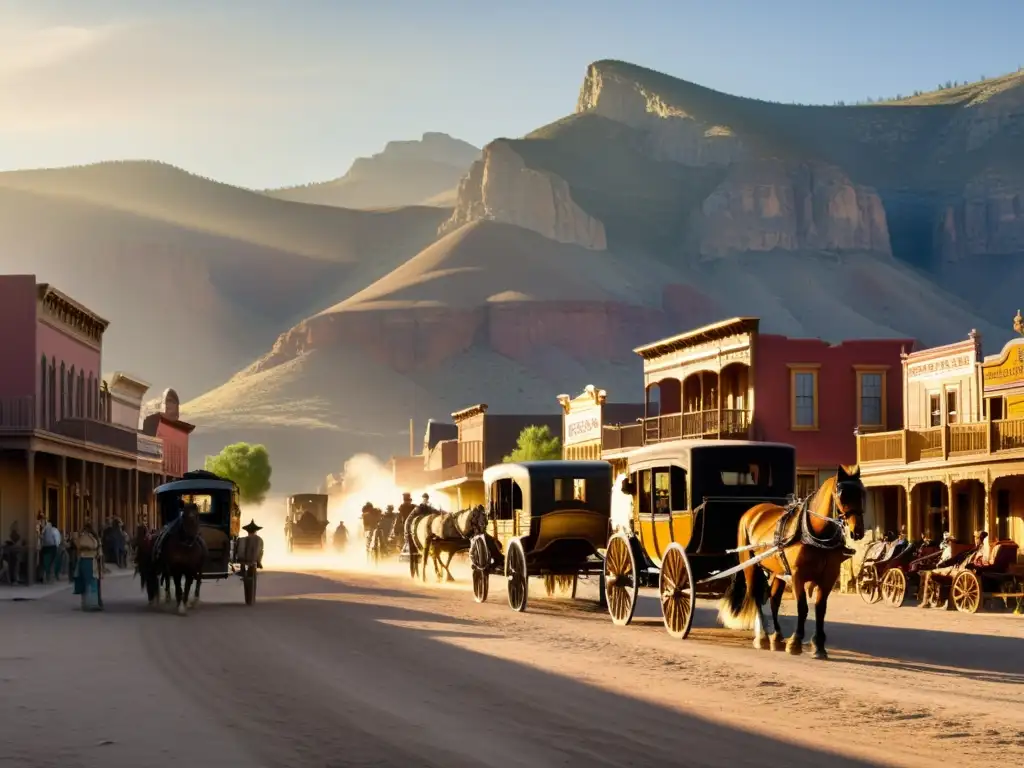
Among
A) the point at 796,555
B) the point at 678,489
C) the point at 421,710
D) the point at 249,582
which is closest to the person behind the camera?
the point at 421,710

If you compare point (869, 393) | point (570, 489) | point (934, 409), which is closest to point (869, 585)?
point (570, 489)

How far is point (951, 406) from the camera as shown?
45.6 m

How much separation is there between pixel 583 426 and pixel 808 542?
52829mm

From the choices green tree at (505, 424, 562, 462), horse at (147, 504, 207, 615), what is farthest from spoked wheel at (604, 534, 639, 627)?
green tree at (505, 424, 562, 462)

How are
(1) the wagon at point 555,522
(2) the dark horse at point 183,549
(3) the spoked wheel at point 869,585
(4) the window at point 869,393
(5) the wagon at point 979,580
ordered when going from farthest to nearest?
(4) the window at point 869,393 < (3) the spoked wheel at point 869,585 < (5) the wagon at point 979,580 < (1) the wagon at point 555,522 < (2) the dark horse at point 183,549

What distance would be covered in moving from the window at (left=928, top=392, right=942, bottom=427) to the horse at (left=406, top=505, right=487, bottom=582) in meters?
14.3

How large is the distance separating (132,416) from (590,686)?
63824 millimetres

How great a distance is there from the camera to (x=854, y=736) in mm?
12914

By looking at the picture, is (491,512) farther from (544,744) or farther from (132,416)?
(132,416)

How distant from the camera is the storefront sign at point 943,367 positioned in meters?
44.1

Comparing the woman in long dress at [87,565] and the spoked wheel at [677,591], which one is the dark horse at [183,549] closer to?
the woman in long dress at [87,565]

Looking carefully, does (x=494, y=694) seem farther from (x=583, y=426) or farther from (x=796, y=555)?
(x=583, y=426)

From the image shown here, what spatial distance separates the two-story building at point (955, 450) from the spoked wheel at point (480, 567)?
12.0 m

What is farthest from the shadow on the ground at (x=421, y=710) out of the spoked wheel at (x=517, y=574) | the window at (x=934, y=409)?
the window at (x=934, y=409)
